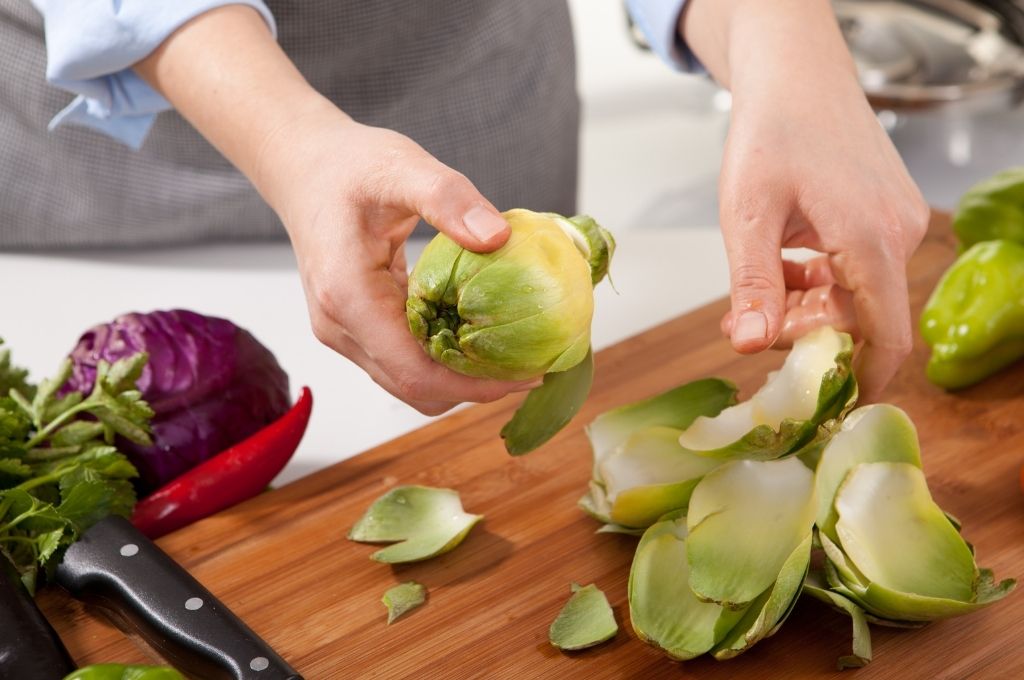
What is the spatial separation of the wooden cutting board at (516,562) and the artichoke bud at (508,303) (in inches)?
8.1

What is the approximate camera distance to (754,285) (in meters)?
0.96

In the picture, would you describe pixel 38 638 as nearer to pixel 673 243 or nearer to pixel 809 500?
pixel 809 500

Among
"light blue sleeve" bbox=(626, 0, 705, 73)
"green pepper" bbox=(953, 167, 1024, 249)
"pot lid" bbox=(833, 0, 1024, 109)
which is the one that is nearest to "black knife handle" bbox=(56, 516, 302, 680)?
"light blue sleeve" bbox=(626, 0, 705, 73)

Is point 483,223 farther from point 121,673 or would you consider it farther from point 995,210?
point 995,210

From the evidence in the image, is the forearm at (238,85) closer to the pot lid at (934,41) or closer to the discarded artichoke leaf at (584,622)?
the discarded artichoke leaf at (584,622)

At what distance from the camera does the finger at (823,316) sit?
1.09 meters

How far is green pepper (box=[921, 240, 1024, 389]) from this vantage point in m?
1.22

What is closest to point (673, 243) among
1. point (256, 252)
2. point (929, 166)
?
point (256, 252)

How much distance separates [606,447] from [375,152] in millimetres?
331

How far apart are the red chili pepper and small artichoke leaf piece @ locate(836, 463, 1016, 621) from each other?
51 centimetres

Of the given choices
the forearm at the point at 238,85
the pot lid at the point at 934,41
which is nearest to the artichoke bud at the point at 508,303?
the forearm at the point at 238,85

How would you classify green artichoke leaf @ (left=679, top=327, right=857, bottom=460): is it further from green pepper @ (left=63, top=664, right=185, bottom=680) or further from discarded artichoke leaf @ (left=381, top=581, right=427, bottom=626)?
green pepper @ (left=63, top=664, right=185, bottom=680)

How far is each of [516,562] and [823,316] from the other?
356mm

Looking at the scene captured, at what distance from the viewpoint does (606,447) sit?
1.07 meters
